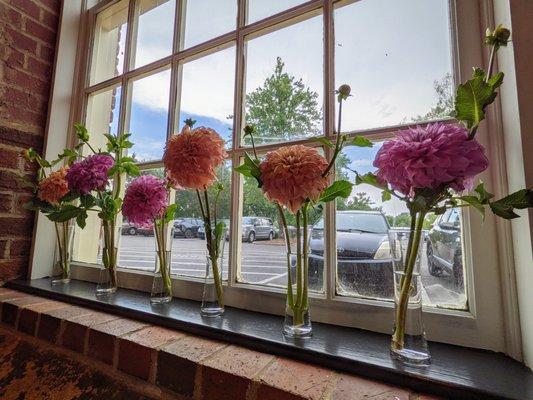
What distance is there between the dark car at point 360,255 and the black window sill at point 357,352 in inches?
3.8

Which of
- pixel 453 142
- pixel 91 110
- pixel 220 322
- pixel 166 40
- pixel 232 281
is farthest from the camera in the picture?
pixel 91 110

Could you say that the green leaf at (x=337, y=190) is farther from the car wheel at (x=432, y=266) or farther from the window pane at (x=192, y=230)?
the window pane at (x=192, y=230)

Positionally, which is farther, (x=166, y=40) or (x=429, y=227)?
(x=166, y=40)

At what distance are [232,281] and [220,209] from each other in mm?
205

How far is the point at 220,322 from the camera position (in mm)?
684

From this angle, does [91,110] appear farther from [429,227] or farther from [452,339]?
[452,339]

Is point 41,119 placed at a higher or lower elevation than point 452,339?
higher

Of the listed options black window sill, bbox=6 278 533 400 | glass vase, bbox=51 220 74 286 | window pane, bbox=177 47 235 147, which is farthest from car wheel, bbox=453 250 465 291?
glass vase, bbox=51 220 74 286

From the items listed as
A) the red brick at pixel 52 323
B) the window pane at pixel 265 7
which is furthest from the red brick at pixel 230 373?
the window pane at pixel 265 7

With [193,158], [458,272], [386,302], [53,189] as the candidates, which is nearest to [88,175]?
[53,189]

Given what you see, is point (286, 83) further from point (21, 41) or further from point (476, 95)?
point (21, 41)

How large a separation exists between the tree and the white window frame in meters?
0.03

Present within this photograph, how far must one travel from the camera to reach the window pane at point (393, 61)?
2.16ft

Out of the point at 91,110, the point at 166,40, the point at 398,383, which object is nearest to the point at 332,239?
the point at 398,383
